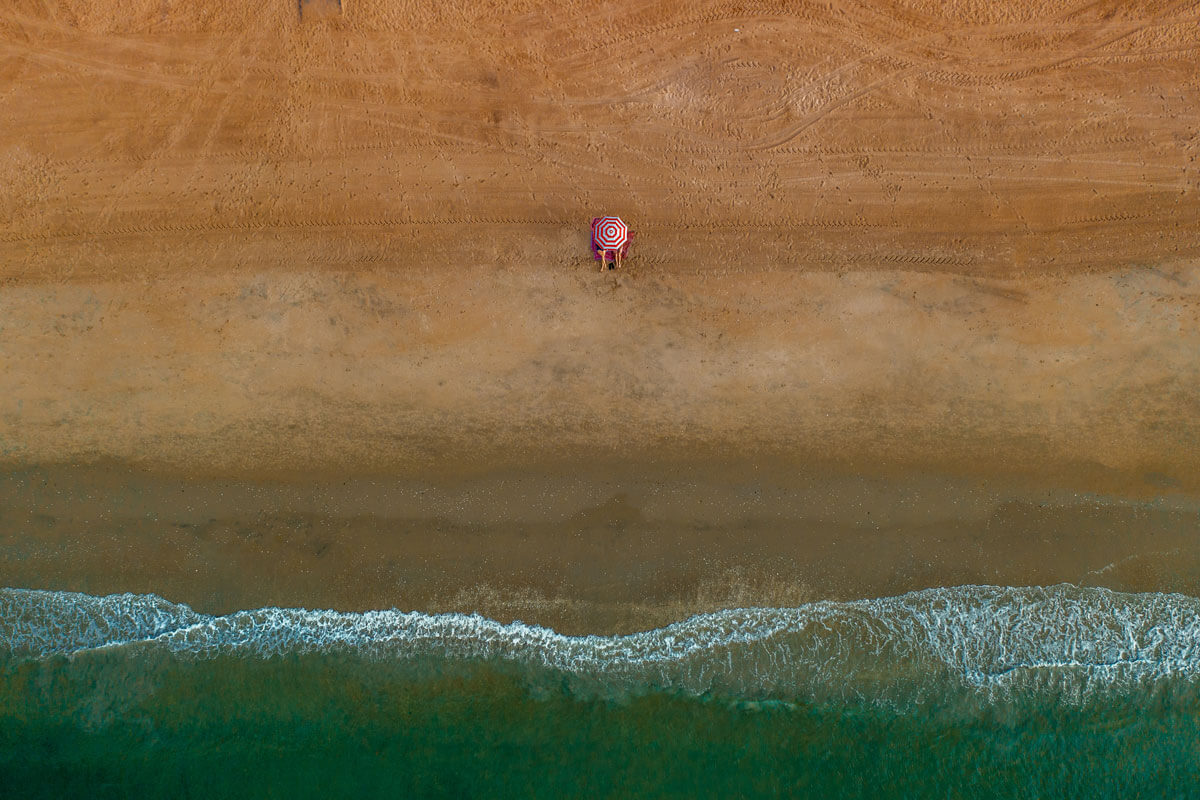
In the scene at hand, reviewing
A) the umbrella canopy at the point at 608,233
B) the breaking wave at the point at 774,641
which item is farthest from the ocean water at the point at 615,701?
the umbrella canopy at the point at 608,233

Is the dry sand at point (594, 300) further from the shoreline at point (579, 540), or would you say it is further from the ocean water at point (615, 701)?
the ocean water at point (615, 701)

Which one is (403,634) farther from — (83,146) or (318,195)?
(83,146)

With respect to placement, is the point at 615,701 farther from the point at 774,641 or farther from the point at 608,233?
the point at 608,233

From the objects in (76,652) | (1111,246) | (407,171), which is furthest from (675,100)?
(76,652)

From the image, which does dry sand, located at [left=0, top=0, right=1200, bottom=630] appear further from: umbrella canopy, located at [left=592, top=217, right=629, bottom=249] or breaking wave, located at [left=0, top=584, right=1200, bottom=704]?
umbrella canopy, located at [left=592, top=217, right=629, bottom=249]

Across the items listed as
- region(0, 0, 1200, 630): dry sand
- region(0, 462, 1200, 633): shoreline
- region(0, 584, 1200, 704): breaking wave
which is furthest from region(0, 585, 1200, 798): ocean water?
region(0, 0, 1200, 630): dry sand

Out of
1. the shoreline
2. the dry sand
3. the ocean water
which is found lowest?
the ocean water
